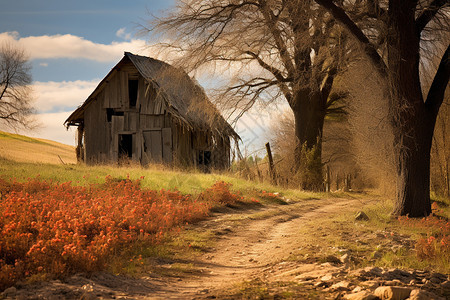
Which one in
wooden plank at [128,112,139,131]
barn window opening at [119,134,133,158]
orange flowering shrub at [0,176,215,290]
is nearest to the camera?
orange flowering shrub at [0,176,215,290]

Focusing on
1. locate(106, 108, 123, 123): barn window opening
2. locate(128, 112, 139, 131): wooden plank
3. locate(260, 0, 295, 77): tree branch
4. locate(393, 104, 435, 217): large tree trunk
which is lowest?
locate(393, 104, 435, 217): large tree trunk

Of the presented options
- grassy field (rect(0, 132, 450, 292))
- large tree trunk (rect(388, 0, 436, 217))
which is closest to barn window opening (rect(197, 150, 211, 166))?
grassy field (rect(0, 132, 450, 292))

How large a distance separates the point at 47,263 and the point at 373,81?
10.5 m

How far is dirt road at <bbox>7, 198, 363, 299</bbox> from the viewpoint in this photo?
4.77 metres

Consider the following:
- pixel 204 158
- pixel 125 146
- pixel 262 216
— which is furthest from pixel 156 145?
pixel 262 216

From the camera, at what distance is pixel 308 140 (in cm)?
2075

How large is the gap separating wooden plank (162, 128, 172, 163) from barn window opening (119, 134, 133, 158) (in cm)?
223

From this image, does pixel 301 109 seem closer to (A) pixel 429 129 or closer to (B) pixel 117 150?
(A) pixel 429 129

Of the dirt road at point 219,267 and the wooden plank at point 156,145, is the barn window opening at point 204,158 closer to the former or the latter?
the wooden plank at point 156,145

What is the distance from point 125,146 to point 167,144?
4.74 m

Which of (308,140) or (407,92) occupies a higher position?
(407,92)

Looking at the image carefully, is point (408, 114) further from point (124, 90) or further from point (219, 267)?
point (124, 90)

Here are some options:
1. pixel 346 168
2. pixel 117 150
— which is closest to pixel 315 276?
pixel 117 150

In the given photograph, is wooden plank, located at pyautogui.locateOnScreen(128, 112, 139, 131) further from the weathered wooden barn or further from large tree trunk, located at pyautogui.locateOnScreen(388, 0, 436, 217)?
large tree trunk, located at pyautogui.locateOnScreen(388, 0, 436, 217)
